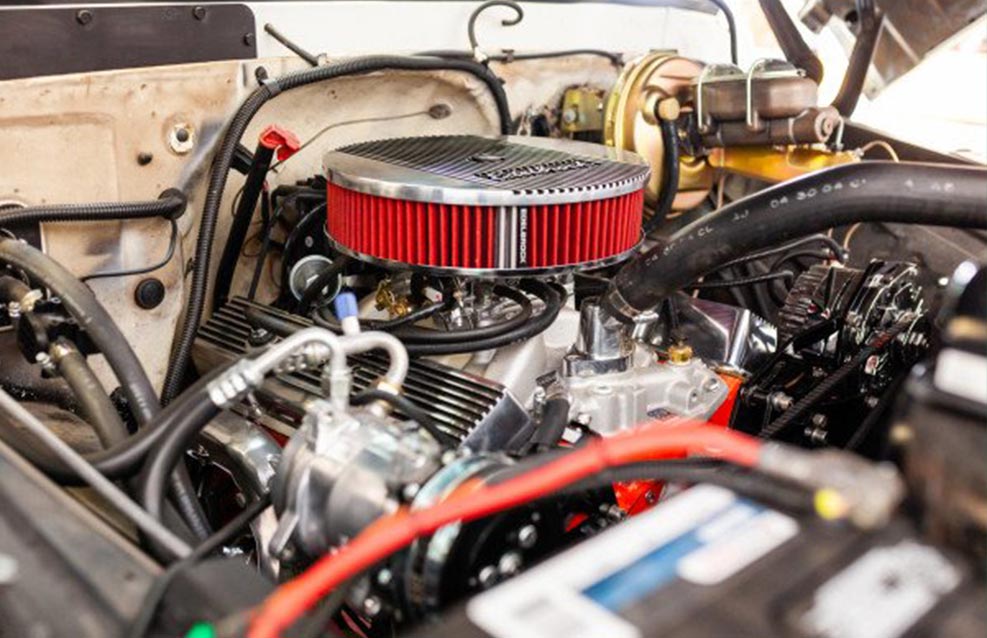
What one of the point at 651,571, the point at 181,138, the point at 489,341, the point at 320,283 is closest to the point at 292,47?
the point at 181,138

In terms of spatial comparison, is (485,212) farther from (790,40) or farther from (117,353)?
(790,40)

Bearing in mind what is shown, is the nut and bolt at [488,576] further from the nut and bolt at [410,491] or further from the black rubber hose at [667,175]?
the black rubber hose at [667,175]

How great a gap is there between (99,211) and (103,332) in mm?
344

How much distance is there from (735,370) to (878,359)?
19 cm

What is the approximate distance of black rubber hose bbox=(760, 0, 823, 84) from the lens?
172 cm

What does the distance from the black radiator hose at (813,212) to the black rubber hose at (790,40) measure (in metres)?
0.83

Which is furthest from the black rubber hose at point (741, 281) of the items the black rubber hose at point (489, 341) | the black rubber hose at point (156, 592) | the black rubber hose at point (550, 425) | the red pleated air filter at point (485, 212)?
the black rubber hose at point (156, 592)

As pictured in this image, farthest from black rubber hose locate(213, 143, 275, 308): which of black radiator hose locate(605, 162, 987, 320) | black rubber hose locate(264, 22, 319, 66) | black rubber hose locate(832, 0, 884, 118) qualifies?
black rubber hose locate(832, 0, 884, 118)

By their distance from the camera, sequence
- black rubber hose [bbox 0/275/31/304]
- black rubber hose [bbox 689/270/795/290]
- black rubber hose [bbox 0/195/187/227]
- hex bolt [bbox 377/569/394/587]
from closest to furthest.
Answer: hex bolt [bbox 377/569/394/587], black rubber hose [bbox 0/275/31/304], black rubber hose [bbox 0/195/187/227], black rubber hose [bbox 689/270/795/290]

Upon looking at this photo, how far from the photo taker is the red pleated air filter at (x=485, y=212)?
1069 mm

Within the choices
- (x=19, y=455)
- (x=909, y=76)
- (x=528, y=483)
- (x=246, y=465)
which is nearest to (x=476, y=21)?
(x=909, y=76)

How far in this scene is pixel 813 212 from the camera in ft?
3.17

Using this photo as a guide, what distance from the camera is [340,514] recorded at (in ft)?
2.36

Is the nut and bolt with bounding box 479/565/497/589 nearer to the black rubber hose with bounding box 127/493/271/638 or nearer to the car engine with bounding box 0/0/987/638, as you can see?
the car engine with bounding box 0/0/987/638
